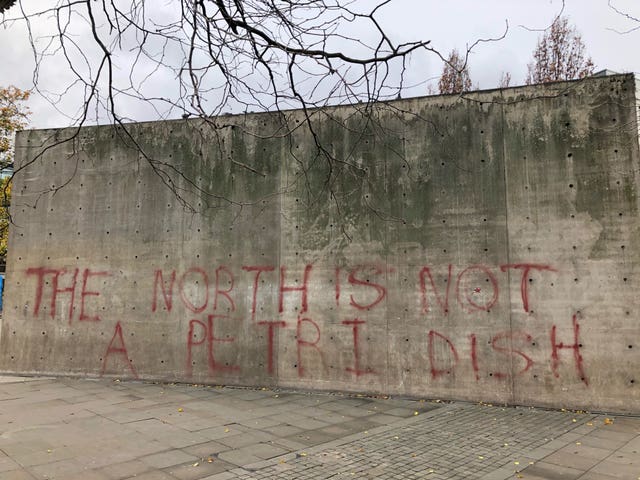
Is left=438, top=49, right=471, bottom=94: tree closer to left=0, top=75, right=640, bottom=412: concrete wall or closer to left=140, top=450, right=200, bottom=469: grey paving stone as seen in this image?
left=0, top=75, right=640, bottom=412: concrete wall

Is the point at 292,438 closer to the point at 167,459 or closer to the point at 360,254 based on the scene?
the point at 167,459

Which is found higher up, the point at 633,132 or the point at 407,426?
the point at 633,132

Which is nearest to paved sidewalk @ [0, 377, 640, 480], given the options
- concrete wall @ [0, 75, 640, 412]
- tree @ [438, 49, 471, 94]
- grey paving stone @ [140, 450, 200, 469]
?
grey paving stone @ [140, 450, 200, 469]

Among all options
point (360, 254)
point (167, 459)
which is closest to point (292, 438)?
point (167, 459)

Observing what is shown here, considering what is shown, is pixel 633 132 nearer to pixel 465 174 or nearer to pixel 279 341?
pixel 465 174

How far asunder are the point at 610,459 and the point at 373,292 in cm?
364

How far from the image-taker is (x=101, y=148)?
8.79m

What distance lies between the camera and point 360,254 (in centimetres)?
747

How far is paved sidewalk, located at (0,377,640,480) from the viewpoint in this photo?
4.36m

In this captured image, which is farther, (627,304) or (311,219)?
(311,219)

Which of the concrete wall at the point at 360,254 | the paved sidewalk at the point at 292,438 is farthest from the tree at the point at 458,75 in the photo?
the paved sidewalk at the point at 292,438

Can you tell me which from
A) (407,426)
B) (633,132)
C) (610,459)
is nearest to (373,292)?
(407,426)

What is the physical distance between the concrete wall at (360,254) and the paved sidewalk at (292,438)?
0.70m

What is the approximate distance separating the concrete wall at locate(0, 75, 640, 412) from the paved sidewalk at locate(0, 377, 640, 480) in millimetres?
703
